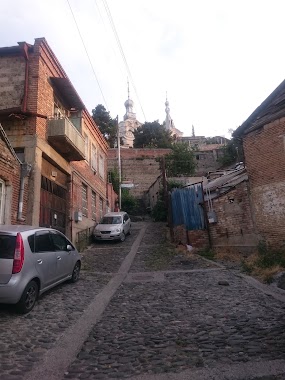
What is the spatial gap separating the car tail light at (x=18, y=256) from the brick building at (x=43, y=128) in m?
5.42

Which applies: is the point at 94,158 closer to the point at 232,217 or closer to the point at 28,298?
the point at 232,217

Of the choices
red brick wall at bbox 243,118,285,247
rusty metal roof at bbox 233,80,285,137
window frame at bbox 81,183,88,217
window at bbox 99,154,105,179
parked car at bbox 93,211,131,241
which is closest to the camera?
red brick wall at bbox 243,118,285,247

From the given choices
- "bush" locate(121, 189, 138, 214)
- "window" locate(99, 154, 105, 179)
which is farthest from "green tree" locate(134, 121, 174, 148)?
"window" locate(99, 154, 105, 179)

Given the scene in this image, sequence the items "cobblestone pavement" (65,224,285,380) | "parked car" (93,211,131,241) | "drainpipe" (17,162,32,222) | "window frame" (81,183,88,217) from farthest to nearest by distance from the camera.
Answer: "parked car" (93,211,131,241) → "window frame" (81,183,88,217) → "drainpipe" (17,162,32,222) → "cobblestone pavement" (65,224,285,380)

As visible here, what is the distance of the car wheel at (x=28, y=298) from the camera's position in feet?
19.1

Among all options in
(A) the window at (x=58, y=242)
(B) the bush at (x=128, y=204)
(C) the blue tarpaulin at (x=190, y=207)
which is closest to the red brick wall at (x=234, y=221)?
(C) the blue tarpaulin at (x=190, y=207)

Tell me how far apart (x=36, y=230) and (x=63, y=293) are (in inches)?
73.4

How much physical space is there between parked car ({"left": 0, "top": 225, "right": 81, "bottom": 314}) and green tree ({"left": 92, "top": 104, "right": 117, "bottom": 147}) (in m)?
39.0

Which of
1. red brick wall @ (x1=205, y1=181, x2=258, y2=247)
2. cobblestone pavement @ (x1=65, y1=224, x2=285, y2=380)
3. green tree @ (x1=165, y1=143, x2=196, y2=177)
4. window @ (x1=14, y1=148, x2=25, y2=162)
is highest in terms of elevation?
green tree @ (x1=165, y1=143, x2=196, y2=177)

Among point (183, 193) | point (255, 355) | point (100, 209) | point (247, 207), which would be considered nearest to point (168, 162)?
point (100, 209)

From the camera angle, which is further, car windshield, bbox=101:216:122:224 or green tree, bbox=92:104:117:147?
green tree, bbox=92:104:117:147

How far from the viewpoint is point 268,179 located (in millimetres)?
11711

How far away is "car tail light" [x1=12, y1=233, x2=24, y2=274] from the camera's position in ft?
19.0

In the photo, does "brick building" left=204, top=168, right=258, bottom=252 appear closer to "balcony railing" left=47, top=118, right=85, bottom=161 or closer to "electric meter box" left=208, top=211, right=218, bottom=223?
"electric meter box" left=208, top=211, right=218, bottom=223
